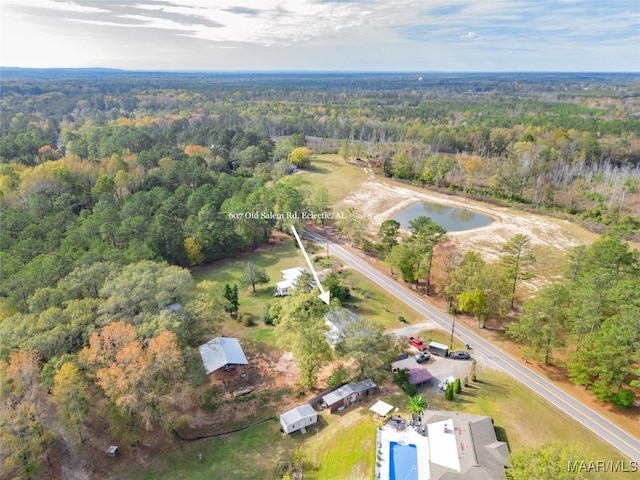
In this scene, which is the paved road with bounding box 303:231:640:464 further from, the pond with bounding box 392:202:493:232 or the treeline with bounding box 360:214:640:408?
the pond with bounding box 392:202:493:232

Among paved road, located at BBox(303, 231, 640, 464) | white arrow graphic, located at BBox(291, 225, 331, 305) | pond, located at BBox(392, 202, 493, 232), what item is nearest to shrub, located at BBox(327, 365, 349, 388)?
white arrow graphic, located at BBox(291, 225, 331, 305)

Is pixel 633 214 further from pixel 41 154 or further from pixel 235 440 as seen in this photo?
pixel 41 154

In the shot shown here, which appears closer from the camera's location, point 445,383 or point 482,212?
point 445,383

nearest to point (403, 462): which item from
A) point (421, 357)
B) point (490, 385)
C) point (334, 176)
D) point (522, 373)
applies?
point (490, 385)

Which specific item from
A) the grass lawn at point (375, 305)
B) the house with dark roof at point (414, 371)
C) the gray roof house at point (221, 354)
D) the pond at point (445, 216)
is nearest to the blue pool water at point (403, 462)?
the house with dark roof at point (414, 371)

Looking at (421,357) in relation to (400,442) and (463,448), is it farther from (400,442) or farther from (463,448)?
(463,448)
